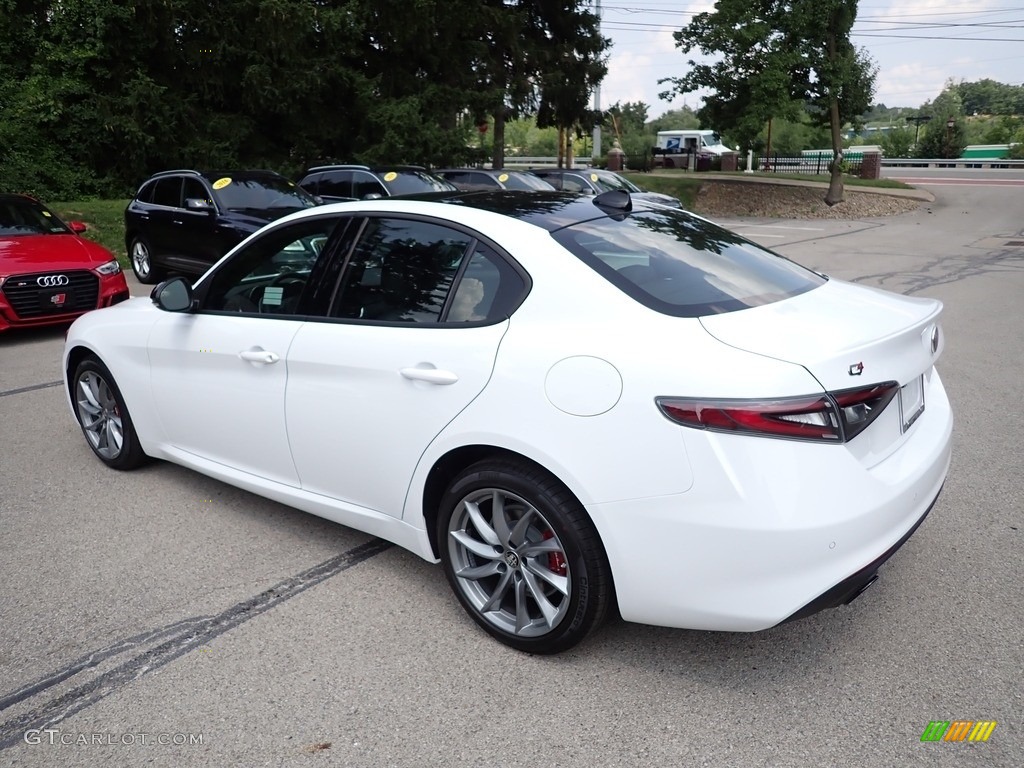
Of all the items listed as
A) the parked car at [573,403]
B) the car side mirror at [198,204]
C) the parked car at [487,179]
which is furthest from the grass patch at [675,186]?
the parked car at [573,403]

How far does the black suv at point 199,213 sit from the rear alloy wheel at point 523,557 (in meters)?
8.82

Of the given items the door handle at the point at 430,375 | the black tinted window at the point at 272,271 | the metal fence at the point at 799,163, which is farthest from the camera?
the metal fence at the point at 799,163

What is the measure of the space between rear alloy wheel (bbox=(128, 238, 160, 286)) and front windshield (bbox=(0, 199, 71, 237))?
275 centimetres

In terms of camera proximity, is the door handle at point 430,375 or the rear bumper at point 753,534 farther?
the door handle at point 430,375

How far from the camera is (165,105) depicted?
21969 millimetres

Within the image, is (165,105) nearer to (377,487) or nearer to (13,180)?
(13,180)

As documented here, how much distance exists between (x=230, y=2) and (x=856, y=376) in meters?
23.3

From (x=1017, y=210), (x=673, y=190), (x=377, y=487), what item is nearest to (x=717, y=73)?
(x=673, y=190)

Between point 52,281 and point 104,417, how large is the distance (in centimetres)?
458

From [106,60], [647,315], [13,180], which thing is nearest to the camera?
[647,315]

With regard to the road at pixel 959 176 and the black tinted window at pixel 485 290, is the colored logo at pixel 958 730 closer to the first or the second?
the black tinted window at pixel 485 290

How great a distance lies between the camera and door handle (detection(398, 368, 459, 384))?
3078 mm

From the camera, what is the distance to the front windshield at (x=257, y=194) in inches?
460

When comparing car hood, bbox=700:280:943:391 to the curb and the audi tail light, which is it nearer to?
the audi tail light
